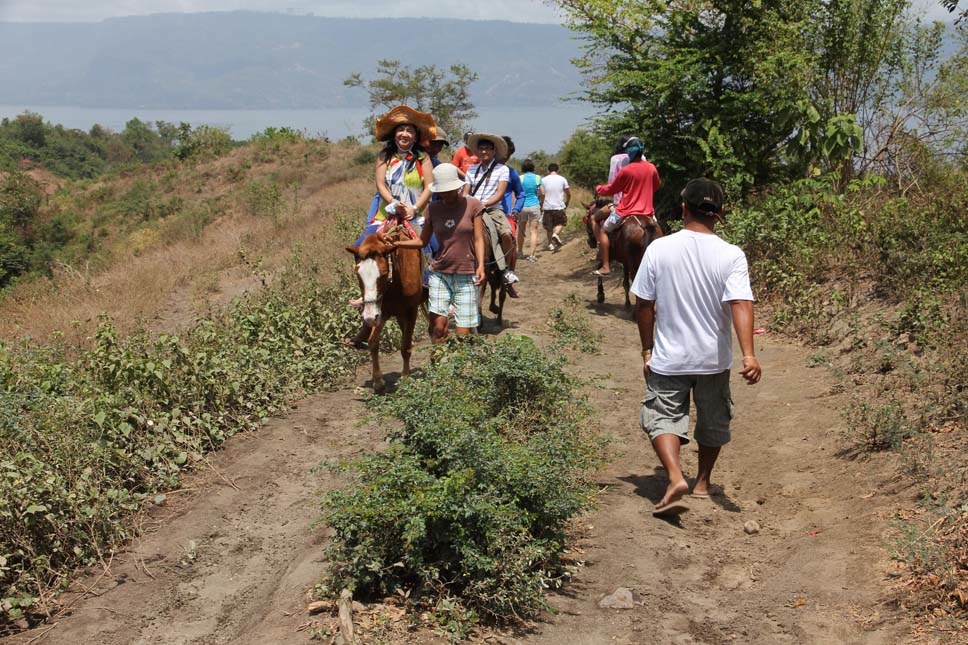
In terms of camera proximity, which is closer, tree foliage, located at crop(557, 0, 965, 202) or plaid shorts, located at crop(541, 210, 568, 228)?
tree foliage, located at crop(557, 0, 965, 202)

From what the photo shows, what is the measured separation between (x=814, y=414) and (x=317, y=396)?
14.5ft

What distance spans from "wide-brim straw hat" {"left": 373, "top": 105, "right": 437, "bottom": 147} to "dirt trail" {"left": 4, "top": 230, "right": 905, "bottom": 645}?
2.91m

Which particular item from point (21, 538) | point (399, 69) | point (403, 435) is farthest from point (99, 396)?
point (399, 69)

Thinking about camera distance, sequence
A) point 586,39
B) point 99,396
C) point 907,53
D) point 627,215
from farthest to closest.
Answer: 1. point 586,39
2. point 907,53
3. point 627,215
4. point 99,396

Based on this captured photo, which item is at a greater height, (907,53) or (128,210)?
(907,53)

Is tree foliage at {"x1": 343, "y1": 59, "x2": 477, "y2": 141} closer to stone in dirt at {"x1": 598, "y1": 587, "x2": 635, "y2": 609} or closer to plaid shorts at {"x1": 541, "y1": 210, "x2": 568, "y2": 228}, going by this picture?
plaid shorts at {"x1": 541, "y1": 210, "x2": 568, "y2": 228}

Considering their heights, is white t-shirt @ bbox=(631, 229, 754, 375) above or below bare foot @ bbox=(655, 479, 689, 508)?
above

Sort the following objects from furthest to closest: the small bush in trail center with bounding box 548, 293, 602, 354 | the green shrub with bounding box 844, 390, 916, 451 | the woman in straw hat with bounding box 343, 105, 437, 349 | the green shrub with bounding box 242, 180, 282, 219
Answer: the green shrub with bounding box 242, 180, 282, 219, the small bush in trail center with bounding box 548, 293, 602, 354, the woman in straw hat with bounding box 343, 105, 437, 349, the green shrub with bounding box 844, 390, 916, 451

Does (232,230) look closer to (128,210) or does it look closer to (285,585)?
(128,210)

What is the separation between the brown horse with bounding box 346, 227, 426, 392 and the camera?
782 cm

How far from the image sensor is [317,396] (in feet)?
28.2

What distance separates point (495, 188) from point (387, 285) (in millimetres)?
3147

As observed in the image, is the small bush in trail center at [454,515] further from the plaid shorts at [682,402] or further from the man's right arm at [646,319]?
the man's right arm at [646,319]

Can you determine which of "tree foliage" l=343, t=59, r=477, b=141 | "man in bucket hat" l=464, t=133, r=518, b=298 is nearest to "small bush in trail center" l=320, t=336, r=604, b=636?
"man in bucket hat" l=464, t=133, r=518, b=298
